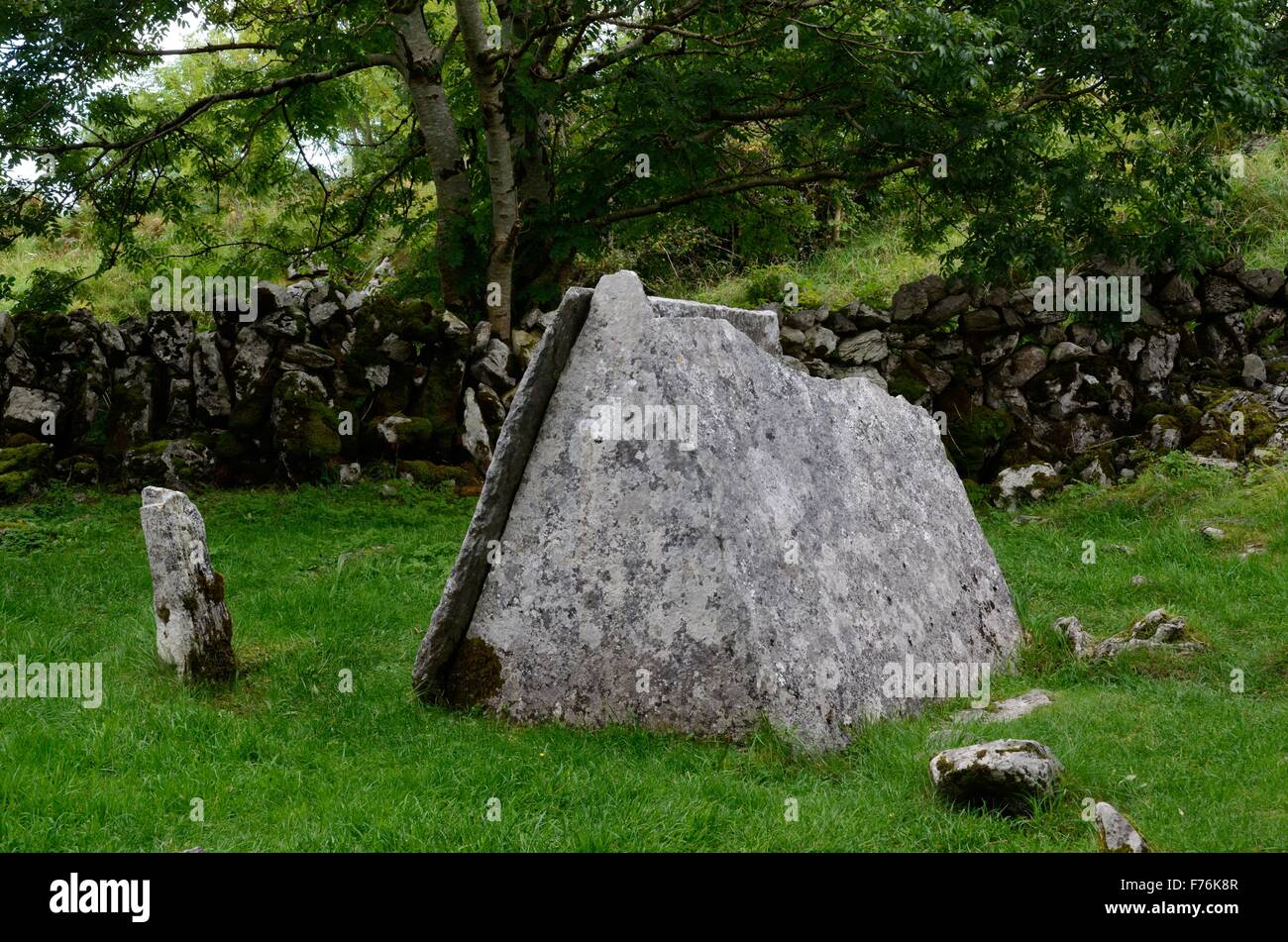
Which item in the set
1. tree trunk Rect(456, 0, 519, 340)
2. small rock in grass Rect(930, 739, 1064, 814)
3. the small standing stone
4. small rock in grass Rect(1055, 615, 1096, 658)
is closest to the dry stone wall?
tree trunk Rect(456, 0, 519, 340)

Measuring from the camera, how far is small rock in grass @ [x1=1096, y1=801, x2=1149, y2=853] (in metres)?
4.28

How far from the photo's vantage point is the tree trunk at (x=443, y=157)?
13945mm

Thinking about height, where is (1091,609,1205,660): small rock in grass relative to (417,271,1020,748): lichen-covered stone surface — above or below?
below

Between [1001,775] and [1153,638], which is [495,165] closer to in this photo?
[1153,638]

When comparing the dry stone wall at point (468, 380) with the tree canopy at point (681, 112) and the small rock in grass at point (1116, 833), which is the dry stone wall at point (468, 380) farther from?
the small rock in grass at point (1116, 833)

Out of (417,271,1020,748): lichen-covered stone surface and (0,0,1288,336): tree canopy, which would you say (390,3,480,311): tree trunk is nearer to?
(0,0,1288,336): tree canopy

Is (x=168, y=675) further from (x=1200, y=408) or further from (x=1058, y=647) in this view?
(x=1200, y=408)

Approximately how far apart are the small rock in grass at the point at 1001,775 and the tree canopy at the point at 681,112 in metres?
7.54

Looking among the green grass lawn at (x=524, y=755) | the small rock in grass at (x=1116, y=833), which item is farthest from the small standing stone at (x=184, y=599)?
the small rock in grass at (x=1116, y=833)

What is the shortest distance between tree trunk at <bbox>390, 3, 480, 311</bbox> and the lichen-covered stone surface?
866 cm

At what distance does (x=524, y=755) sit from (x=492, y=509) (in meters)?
1.38

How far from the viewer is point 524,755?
5516mm

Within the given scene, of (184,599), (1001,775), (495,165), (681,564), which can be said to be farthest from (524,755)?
(495,165)
